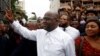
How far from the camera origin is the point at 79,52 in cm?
645

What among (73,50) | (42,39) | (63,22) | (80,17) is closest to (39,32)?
(42,39)

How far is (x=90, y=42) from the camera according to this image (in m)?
6.48

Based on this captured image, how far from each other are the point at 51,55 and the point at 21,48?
1132mm

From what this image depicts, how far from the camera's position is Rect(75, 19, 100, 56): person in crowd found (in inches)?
251

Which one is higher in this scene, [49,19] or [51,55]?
[49,19]

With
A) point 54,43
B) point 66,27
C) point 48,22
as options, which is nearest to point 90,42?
point 54,43

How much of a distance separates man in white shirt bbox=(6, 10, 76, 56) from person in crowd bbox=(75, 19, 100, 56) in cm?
15

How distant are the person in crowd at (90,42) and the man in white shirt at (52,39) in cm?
15

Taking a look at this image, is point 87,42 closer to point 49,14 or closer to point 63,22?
point 49,14

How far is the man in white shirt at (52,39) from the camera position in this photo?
20.6ft

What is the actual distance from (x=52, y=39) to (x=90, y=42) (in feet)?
2.09

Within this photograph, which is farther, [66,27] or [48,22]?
[66,27]

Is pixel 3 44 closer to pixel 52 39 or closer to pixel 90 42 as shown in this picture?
pixel 52 39

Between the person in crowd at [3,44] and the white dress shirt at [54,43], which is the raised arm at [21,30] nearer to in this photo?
the white dress shirt at [54,43]
